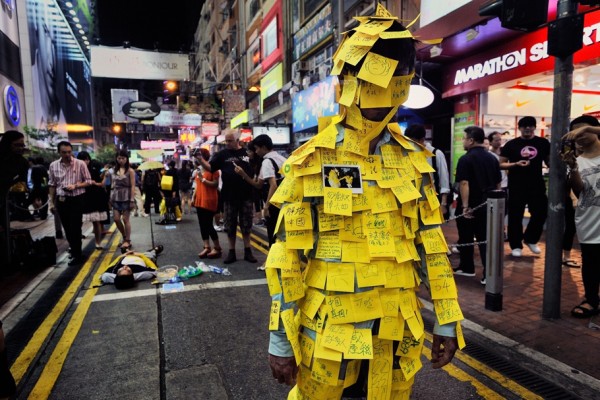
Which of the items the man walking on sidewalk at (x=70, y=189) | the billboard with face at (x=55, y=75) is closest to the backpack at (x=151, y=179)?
the man walking on sidewalk at (x=70, y=189)

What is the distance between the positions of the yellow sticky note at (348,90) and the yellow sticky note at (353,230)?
0.47 metres

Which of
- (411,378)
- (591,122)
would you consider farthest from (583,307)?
(411,378)

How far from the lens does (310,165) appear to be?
161cm

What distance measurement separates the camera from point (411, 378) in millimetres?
1659

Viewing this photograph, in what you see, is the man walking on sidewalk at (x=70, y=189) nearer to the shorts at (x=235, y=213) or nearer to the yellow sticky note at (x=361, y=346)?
the shorts at (x=235, y=213)

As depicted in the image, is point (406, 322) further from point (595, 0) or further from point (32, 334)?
point (32, 334)

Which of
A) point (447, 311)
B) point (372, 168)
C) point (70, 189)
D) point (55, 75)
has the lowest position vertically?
point (447, 311)

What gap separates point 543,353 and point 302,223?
9.74 feet

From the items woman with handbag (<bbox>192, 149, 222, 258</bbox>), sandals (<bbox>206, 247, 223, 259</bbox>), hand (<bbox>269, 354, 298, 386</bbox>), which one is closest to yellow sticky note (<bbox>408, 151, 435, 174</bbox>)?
hand (<bbox>269, 354, 298, 386</bbox>)

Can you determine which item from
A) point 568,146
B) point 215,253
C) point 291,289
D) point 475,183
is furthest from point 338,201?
point 215,253

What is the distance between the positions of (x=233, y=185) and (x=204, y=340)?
3183 millimetres

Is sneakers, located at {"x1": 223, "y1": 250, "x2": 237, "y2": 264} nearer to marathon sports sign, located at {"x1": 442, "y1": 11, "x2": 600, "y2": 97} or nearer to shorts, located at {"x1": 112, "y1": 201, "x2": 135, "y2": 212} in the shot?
shorts, located at {"x1": 112, "y1": 201, "x2": 135, "y2": 212}

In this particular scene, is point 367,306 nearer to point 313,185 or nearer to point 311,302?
point 311,302

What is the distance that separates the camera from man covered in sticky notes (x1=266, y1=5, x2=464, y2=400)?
1533 mm
